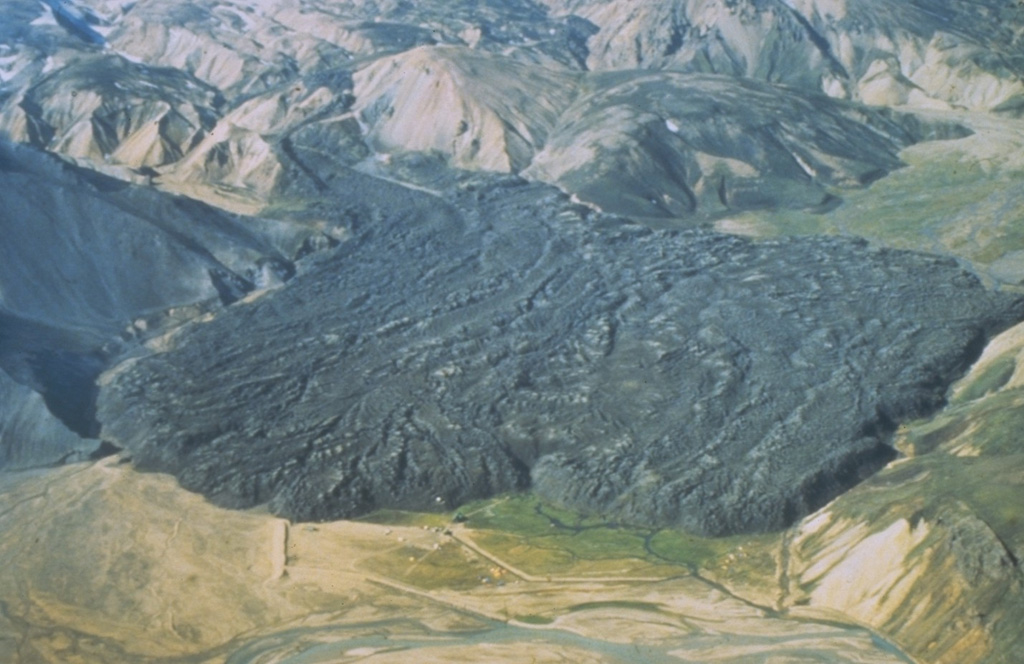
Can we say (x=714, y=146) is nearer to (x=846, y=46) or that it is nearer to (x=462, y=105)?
(x=462, y=105)

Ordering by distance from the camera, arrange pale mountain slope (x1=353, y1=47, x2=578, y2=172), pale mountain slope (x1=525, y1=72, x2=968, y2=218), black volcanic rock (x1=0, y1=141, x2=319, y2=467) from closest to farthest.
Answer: black volcanic rock (x1=0, y1=141, x2=319, y2=467) → pale mountain slope (x1=525, y1=72, x2=968, y2=218) → pale mountain slope (x1=353, y1=47, x2=578, y2=172)

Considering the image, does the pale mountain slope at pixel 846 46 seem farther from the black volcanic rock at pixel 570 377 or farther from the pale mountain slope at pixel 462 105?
the black volcanic rock at pixel 570 377

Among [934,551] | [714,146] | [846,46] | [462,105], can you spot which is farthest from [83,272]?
[846,46]

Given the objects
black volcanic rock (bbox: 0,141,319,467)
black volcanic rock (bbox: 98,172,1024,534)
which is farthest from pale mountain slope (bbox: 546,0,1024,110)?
black volcanic rock (bbox: 0,141,319,467)

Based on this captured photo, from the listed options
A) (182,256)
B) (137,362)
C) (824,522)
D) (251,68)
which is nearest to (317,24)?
(251,68)

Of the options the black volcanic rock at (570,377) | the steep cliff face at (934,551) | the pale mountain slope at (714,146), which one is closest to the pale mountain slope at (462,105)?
the pale mountain slope at (714,146)

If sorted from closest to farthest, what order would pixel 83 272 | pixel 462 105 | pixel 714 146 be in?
1. pixel 83 272
2. pixel 714 146
3. pixel 462 105

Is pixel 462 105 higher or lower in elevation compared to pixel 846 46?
lower

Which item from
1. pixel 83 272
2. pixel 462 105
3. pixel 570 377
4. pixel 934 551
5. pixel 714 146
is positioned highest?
pixel 934 551

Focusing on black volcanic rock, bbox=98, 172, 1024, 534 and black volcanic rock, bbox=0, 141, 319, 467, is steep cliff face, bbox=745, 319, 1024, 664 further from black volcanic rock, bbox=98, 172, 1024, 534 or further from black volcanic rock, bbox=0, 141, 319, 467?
black volcanic rock, bbox=0, 141, 319, 467

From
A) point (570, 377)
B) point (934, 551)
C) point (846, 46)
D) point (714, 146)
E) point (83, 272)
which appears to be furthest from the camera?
point (846, 46)
